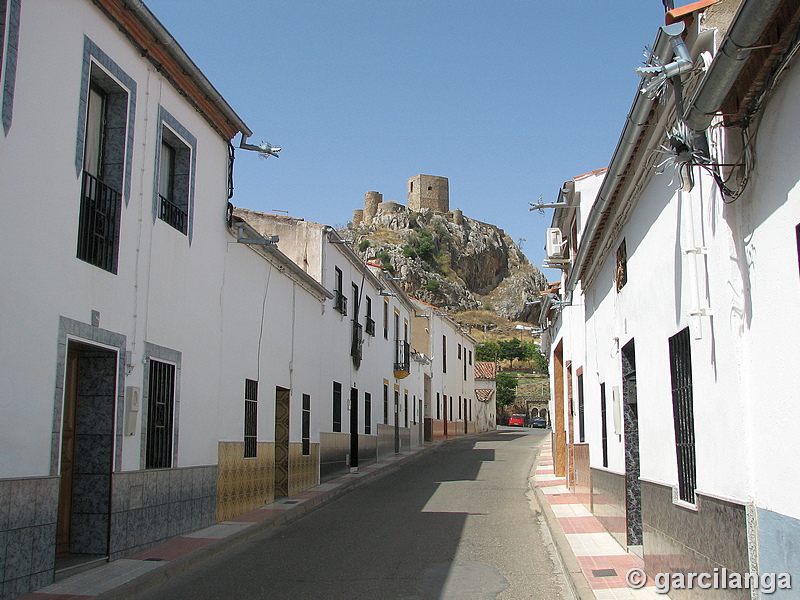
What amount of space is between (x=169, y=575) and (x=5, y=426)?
2.66 meters

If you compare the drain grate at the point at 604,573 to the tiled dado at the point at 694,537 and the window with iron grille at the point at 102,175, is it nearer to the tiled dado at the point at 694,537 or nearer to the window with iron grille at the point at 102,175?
the tiled dado at the point at 694,537

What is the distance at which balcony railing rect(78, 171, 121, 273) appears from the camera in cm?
785

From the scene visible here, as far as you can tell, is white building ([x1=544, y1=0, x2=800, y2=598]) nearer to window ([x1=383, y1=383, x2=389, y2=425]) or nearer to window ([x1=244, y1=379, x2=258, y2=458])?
window ([x1=244, y1=379, x2=258, y2=458])

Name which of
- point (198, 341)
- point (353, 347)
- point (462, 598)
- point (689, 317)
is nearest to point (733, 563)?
point (689, 317)

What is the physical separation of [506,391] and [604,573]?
62328 millimetres

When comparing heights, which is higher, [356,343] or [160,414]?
[356,343]

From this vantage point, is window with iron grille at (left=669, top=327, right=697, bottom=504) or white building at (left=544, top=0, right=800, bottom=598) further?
window with iron grille at (left=669, top=327, right=697, bottom=504)

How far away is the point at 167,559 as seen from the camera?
27.7 ft

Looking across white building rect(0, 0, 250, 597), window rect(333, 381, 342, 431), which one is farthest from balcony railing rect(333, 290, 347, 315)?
white building rect(0, 0, 250, 597)

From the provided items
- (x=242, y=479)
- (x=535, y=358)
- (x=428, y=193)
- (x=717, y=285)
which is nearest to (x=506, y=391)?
(x=535, y=358)

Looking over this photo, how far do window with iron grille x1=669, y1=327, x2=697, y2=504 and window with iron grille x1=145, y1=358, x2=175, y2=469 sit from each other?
6146 mm

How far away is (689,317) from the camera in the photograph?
5.50m

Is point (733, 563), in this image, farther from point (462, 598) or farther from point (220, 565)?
point (220, 565)

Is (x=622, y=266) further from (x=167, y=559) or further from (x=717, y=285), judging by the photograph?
(x=167, y=559)
